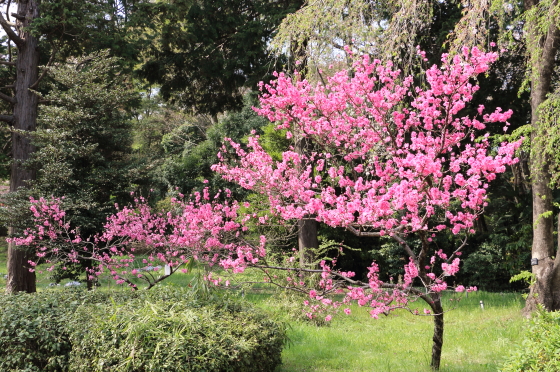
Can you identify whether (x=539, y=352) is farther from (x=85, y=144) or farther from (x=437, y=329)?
(x=85, y=144)

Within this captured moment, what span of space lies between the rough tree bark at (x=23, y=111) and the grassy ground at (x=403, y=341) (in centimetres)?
567

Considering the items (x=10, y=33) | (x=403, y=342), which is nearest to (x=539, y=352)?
(x=403, y=342)

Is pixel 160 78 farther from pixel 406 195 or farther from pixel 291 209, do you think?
pixel 406 195

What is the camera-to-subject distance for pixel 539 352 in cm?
328

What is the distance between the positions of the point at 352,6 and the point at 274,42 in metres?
1.39

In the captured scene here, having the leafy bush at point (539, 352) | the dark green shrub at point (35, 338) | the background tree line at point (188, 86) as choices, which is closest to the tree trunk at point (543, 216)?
the background tree line at point (188, 86)

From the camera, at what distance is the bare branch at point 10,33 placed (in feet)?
36.6

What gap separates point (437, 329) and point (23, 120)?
10.4 meters

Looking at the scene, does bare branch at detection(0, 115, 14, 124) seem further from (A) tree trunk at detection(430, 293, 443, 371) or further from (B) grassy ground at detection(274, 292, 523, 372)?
(A) tree trunk at detection(430, 293, 443, 371)

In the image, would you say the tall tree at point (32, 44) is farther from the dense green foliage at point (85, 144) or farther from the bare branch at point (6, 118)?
the dense green foliage at point (85, 144)

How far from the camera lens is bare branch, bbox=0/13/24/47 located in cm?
1114

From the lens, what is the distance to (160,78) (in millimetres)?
13500

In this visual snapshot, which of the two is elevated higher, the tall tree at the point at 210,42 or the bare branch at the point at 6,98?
the tall tree at the point at 210,42

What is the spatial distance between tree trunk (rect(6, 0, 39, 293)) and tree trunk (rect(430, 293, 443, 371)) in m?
8.95
